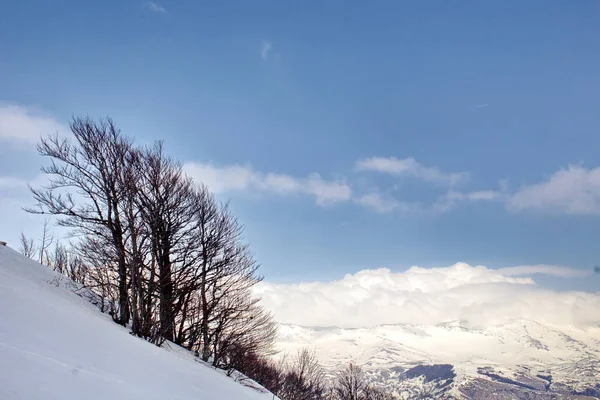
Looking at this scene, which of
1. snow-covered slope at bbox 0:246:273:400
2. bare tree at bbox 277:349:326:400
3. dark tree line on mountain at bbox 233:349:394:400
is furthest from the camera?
bare tree at bbox 277:349:326:400

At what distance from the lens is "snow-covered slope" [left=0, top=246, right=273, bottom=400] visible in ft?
11.6

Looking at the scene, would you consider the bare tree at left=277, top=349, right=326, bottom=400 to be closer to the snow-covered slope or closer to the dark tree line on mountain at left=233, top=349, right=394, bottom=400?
the dark tree line on mountain at left=233, top=349, right=394, bottom=400

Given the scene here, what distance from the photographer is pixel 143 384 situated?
5211 mm

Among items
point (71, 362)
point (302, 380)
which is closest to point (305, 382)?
point (302, 380)

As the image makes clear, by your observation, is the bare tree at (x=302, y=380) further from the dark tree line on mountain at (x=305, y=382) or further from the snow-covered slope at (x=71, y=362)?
the snow-covered slope at (x=71, y=362)

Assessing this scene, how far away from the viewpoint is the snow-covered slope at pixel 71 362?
11.6 ft

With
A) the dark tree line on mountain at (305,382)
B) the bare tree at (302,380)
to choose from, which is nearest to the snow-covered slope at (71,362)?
the dark tree line on mountain at (305,382)

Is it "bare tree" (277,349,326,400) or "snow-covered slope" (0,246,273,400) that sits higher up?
"snow-covered slope" (0,246,273,400)

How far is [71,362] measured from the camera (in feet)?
14.5

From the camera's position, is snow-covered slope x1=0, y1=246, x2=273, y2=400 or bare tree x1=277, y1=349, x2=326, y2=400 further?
bare tree x1=277, y1=349, x2=326, y2=400

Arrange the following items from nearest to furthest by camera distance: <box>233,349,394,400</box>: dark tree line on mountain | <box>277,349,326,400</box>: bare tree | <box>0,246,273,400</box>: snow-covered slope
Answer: <box>0,246,273,400</box>: snow-covered slope, <box>233,349,394,400</box>: dark tree line on mountain, <box>277,349,326,400</box>: bare tree

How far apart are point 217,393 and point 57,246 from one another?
15999 mm

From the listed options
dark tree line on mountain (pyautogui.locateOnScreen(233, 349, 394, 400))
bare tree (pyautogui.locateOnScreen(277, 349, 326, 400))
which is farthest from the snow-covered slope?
bare tree (pyautogui.locateOnScreen(277, 349, 326, 400))

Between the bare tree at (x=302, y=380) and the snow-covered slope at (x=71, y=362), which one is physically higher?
the snow-covered slope at (x=71, y=362)
